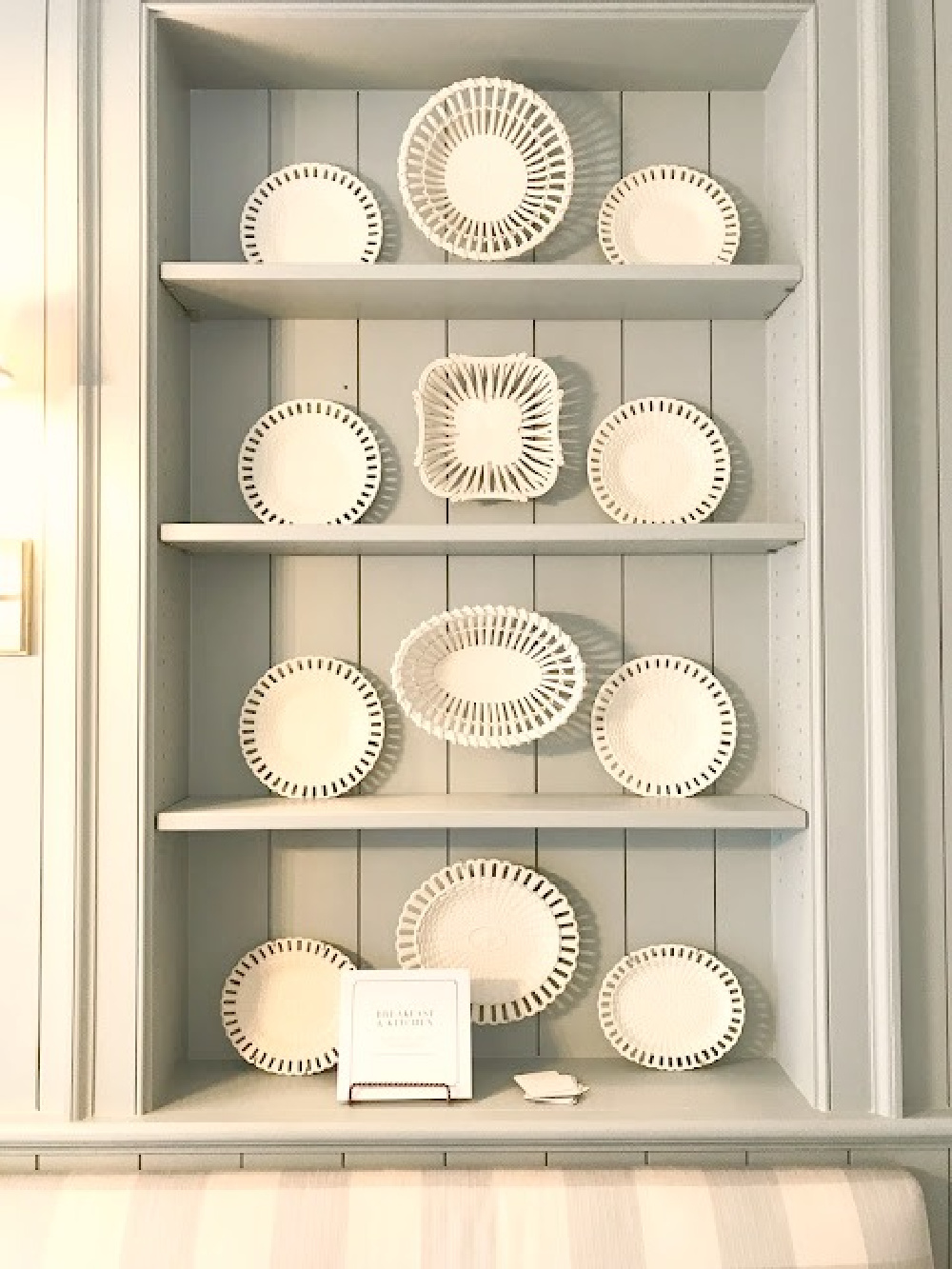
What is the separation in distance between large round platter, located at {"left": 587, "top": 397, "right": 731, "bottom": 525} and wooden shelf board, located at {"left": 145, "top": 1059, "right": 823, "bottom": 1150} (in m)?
0.91

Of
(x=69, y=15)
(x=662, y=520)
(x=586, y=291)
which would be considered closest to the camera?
(x=69, y=15)

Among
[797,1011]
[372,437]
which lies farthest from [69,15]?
[797,1011]

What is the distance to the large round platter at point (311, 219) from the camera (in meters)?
1.89

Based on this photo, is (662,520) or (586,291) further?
(662,520)

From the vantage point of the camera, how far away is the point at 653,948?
1880 mm

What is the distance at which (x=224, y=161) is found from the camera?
1.95 m

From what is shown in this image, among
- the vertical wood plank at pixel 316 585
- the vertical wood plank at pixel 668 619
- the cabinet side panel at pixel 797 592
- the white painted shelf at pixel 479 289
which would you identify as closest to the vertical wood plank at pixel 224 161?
the vertical wood plank at pixel 316 585

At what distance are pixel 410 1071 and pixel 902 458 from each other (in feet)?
3.83

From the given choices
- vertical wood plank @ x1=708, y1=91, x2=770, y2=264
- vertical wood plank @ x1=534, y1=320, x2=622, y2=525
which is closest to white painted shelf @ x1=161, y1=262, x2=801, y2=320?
vertical wood plank @ x1=534, y1=320, x2=622, y2=525

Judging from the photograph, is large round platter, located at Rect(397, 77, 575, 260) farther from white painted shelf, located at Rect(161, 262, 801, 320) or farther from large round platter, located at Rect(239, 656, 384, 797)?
large round platter, located at Rect(239, 656, 384, 797)

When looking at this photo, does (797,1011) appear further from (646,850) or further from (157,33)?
(157,33)

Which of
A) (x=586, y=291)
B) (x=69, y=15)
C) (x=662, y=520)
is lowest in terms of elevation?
(x=662, y=520)

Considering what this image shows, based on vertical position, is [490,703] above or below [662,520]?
below

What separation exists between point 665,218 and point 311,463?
72 centimetres
